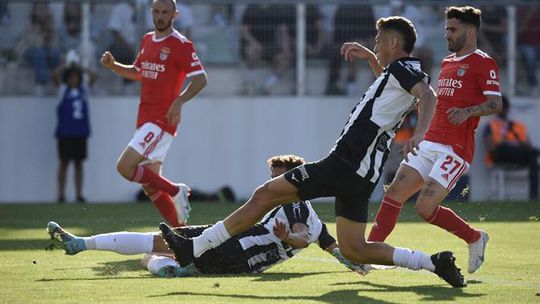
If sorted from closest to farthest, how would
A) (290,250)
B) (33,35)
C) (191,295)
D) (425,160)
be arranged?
1. (191,295)
2. (290,250)
3. (425,160)
4. (33,35)

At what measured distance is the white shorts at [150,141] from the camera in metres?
13.3

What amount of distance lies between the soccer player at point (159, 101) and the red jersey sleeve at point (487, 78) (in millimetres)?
3276

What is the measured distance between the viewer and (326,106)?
70.2ft

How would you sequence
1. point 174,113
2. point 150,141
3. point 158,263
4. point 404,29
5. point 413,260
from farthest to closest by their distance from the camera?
1. point 150,141
2. point 174,113
3. point 158,263
4. point 404,29
5. point 413,260

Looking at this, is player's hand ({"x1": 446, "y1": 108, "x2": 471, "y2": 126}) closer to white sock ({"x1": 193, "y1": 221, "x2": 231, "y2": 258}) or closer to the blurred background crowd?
white sock ({"x1": 193, "y1": 221, "x2": 231, "y2": 258})

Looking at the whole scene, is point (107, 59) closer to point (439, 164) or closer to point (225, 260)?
point (225, 260)

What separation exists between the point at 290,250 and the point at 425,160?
156cm

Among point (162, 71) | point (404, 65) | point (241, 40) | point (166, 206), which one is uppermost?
point (404, 65)

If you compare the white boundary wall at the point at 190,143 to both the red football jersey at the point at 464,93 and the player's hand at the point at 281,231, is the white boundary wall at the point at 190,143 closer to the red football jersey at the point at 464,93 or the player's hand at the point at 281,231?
the red football jersey at the point at 464,93

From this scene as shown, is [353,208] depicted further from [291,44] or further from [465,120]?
[291,44]

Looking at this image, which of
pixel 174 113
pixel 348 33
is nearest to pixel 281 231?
pixel 174 113

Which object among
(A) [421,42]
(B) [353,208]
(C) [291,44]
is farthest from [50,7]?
(B) [353,208]

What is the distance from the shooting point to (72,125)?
20672 millimetres

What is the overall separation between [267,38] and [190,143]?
7.13 feet
